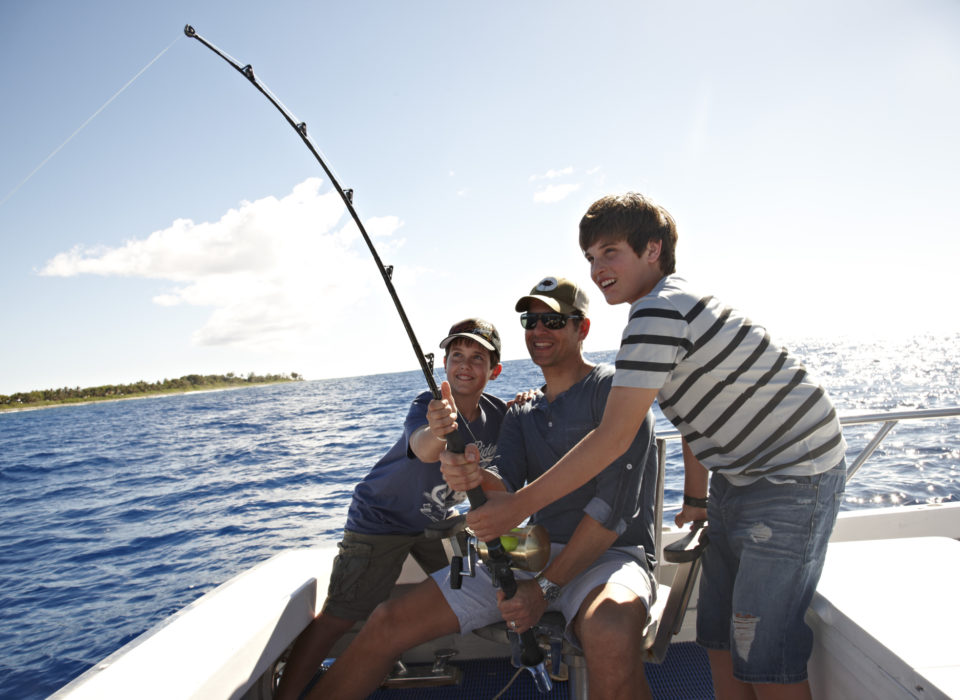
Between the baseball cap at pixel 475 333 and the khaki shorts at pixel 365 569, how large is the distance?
2.90 ft

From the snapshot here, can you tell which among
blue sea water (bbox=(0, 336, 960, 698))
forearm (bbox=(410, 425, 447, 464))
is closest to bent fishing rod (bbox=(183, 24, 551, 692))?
forearm (bbox=(410, 425, 447, 464))

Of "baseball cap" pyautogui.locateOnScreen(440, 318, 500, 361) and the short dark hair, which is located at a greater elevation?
the short dark hair

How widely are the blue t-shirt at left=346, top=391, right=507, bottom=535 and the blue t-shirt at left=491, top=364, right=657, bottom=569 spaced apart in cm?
19

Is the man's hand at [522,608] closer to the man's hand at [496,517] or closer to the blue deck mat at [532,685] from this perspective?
the man's hand at [496,517]

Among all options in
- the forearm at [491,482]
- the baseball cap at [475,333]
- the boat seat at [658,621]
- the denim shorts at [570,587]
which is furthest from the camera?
the baseball cap at [475,333]

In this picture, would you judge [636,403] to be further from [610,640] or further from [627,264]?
[610,640]

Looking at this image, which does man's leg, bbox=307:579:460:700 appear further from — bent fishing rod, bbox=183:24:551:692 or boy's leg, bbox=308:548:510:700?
bent fishing rod, bbox=183:24:551:692

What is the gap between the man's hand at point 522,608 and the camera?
1.75 m

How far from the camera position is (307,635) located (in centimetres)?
223

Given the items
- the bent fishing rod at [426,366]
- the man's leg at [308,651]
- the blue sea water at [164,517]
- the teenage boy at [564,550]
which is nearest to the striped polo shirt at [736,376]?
the teenage boy at [564,550]

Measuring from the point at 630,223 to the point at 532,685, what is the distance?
2111 mm

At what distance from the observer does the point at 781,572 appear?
4.64 feet

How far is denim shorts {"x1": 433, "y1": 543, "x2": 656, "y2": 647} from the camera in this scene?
1.78m

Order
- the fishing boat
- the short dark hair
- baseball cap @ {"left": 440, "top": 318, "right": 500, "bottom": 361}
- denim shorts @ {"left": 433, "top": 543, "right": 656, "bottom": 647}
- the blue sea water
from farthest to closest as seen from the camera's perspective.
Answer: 1. the blue sea water
2. baseball cap @ {"left": 440, "top": 318, "right": 500, "bottom": 361}
3. denim shorts @ {"left": 433, "top": 543, "right": 656, "bottom": 647}
4. the short dark hair
5. the fishing boat
